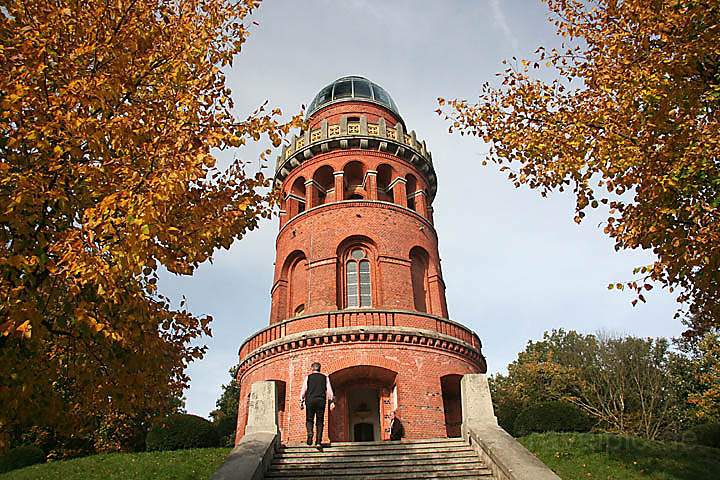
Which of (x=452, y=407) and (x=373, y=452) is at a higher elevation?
(x=452, y=407)

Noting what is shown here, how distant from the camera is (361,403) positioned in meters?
18.7

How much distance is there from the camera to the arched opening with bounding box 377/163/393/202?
72.8 feet

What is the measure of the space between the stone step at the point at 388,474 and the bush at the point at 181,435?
10495 mm

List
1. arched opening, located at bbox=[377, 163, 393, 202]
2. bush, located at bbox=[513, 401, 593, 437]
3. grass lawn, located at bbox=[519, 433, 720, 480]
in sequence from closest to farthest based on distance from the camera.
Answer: grass lawn, located at bbox=[519, 433, 720, 480] → bush, located at bbox=[513, 401, 593, 437] → arched opening, located at bbox=[377, 163, 393, 202]

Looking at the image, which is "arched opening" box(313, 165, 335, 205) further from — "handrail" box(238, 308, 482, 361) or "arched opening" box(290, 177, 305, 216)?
"handrail" box(238, 308, 482, 361)

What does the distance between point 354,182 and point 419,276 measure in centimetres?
506

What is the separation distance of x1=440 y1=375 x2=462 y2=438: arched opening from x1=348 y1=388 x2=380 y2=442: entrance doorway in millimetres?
2361

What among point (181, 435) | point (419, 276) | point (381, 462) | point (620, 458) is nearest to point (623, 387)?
point (419, 276)

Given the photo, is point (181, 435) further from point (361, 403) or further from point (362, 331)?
point (362, 331)

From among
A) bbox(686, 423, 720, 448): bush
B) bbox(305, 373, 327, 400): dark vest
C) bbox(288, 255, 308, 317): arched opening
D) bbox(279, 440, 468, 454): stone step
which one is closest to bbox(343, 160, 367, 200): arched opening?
bbox(288, 255, 308, 317): arched opening

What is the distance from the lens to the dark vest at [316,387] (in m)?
10.5

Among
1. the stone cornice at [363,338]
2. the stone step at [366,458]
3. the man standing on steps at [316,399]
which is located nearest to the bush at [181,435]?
the stone cornice at [363,338]

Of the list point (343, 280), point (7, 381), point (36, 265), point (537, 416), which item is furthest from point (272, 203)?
point (537, 416)

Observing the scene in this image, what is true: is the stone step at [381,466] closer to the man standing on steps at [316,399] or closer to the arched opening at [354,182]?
the man standing on steps at [316,399]
